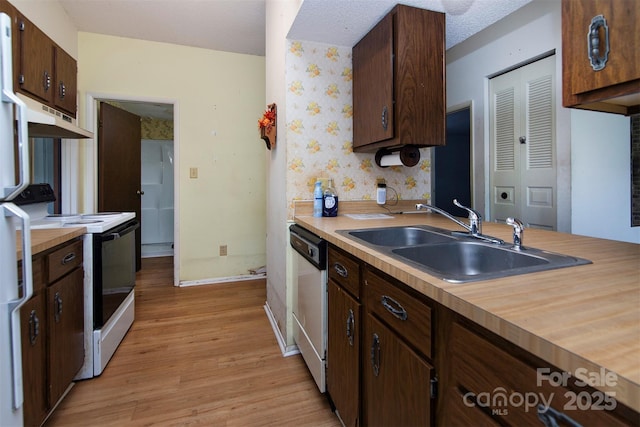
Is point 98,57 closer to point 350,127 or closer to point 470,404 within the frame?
point 350,127

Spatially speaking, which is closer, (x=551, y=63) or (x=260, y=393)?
(x=260, y=393)

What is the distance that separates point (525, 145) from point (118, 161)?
421 cm

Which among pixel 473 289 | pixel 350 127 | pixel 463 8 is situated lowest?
pixel 473 289

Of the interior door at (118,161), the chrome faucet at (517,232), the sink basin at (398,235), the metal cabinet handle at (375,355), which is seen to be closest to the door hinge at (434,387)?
the metal cabinet handle at (375,355)

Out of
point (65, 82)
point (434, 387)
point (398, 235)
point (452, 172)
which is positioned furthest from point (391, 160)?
point (452, 172)

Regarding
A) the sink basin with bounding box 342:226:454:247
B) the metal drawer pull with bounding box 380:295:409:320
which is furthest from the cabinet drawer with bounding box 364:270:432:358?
the sink basin with bounding box 342:226:454:247

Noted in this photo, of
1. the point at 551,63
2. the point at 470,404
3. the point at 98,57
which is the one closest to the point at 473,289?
the point at 470,404

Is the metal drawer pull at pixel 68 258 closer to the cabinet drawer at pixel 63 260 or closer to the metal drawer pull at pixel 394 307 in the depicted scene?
the cabinet drawer at pixel 63 260

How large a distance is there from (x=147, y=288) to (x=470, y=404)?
3.42m

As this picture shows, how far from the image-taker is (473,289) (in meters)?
0.65

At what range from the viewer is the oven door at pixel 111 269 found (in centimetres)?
177

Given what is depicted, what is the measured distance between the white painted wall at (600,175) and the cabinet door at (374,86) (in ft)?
5.63

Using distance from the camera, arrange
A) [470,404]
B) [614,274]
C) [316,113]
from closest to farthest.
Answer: [470,404] → [614,274] → [316,113]

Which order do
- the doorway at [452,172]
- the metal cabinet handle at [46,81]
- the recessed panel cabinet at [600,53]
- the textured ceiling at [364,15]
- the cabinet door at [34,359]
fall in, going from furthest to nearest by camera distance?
1. the doorway at [452,172]
2. the metal cabinet handle at [46,81]
3. the textured ceiling at [364,15]
4. the cabinet door at [34,359]
5. the recessed panel cabinet at [600,53]
